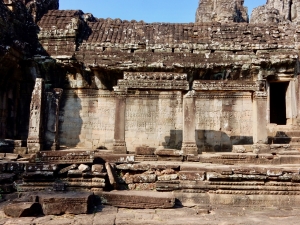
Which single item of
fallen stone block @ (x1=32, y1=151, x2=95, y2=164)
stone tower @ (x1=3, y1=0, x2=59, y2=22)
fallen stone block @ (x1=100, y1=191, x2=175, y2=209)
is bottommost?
fallen stone block @ (x1=100, y1=191, x2=175, y2=209)

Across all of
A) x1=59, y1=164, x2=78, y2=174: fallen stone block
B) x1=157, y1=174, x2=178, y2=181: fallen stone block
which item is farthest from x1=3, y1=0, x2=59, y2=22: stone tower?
x1=157, y1=174, x2=178, y2=181: fallen stone block

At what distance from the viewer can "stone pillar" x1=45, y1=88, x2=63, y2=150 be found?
10.2 metres

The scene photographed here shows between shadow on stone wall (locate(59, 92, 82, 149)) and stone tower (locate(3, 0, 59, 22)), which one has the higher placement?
stone tower (locate(3, 0, 59, 22))

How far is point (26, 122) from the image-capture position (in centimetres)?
1255

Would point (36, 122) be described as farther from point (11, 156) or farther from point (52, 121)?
point (11, 156)

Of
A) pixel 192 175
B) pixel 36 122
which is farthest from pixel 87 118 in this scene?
pixel 192 175

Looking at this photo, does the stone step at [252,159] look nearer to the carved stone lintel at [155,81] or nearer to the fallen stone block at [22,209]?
the carved stone lintel at [155,81]

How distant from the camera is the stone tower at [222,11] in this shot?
22562 millimetres

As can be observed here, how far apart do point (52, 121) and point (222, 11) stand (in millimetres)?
16838

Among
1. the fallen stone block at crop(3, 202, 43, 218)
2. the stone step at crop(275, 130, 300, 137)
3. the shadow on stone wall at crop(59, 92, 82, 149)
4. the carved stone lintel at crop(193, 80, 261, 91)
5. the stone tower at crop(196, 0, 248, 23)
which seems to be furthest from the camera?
the stone tower at crop(196, 0, 248, 23)

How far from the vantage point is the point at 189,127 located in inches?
390

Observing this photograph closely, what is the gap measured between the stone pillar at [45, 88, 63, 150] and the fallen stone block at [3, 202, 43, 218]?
509cm

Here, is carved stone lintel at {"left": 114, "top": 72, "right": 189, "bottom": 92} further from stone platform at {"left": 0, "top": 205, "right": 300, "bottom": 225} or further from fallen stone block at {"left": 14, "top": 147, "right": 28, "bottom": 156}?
stone platform at {"left": 0, "top": 205, "right": 300, "bottom": 225}

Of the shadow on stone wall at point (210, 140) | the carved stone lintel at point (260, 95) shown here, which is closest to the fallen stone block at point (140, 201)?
the carved stone lintel at point (260, 95)
